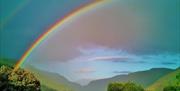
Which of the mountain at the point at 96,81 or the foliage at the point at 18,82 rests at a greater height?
the mountain at the point at 96,81

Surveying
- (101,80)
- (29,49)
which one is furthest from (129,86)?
(29,49)

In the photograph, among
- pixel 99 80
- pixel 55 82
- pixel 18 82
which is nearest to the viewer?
pixel 18 82

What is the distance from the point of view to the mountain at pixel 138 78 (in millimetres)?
32906

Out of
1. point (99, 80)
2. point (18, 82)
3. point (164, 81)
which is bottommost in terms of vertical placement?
point (18, 82)

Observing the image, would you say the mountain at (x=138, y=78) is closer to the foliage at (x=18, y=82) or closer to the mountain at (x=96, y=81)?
the mountain at (x=96, y=81)

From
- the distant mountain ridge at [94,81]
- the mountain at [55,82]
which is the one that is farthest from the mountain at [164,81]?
the mountain at [55,82]

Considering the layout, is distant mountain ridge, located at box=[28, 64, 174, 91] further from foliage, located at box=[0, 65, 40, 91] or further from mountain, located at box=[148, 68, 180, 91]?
foliage, located at box=[0, 65, 40, 91]

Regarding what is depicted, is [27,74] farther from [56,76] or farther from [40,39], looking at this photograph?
[56,76]

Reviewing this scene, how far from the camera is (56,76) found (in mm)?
34125

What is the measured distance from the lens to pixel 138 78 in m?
33.1

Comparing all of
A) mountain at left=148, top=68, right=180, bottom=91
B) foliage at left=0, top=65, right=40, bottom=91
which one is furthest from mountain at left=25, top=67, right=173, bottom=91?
foliage at left=0, top=65, right=40, bottom=91

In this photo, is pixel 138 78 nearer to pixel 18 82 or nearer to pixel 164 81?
pixel 164 81

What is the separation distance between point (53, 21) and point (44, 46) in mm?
4085

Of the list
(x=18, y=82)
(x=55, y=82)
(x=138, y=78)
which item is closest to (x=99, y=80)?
(x=138, y=78)
